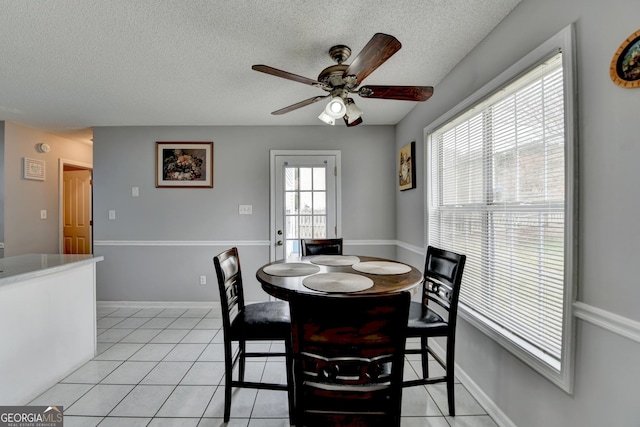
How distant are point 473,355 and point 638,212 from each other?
135cm

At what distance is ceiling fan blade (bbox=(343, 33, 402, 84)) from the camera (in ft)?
4.08

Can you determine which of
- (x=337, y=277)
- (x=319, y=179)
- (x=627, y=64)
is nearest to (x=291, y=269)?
(x=337, y=277)

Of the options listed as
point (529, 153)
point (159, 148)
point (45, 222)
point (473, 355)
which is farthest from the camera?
point (45, 222)

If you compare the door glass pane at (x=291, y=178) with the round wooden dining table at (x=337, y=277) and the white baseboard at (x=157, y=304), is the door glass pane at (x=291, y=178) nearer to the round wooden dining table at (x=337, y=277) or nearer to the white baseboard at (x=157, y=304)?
the round wooden dining table at (x=337, y=277)

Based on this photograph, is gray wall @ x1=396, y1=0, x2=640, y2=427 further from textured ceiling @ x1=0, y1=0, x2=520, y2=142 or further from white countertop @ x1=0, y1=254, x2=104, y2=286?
white countertop @ x1=0, y1=254, x2=104, y2=286

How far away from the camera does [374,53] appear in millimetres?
1334

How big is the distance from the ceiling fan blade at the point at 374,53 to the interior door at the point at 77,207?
5.39 m

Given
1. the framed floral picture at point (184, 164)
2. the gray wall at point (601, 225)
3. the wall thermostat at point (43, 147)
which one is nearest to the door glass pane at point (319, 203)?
the framed floral picture at point (184, 164)

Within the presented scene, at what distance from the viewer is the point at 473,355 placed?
187cm

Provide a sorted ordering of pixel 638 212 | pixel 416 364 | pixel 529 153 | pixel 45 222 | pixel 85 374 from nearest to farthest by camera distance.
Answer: pixel 638 212 < pixel 529 153 < pixel 85 374 < pixel 416 364 < pixel 45 222

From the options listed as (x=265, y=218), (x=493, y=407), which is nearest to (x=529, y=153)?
(x=493, y=407)

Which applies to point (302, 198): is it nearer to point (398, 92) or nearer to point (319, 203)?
point (319, 203)

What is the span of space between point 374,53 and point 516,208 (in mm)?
1108

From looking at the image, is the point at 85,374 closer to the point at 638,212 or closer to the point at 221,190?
the point at 221,190
